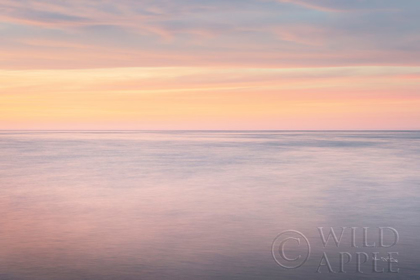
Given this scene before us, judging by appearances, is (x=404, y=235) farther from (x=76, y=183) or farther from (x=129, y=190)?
(x=76, y=183)

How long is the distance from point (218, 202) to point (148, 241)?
6085mm

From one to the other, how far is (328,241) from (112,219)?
5.97 meters

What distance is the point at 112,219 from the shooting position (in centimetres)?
1315

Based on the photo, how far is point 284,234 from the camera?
1134 cm

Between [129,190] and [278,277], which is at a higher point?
[129,190]

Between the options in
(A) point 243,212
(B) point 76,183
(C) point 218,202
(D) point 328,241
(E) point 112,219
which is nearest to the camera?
(D) point 328,241

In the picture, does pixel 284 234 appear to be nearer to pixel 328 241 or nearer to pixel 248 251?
pixel 328 241

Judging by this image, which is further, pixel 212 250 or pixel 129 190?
pixel 129 190

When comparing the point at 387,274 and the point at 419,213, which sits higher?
the point at 419,213

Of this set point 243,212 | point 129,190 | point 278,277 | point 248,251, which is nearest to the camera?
point 278,277

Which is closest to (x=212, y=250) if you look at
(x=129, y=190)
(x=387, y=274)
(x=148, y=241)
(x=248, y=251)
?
(x=248, y=251)

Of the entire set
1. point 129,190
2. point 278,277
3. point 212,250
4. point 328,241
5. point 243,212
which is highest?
point 129,190

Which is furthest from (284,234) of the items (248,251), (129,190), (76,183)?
(76,183)

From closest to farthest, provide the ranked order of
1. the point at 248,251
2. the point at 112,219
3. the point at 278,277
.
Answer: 1. the point at 278,277
2. the point at 248,251
3. the point at 112,219
